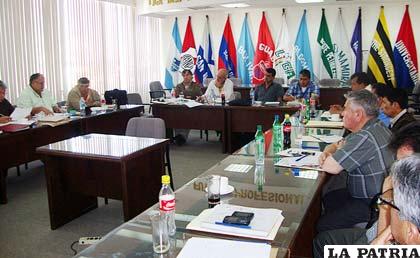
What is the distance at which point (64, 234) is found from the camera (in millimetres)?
3402

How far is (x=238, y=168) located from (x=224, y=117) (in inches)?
146

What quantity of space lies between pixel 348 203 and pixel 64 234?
2.28 m

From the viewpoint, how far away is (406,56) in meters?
8.55

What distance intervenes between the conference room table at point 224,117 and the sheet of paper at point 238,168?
3.25 m

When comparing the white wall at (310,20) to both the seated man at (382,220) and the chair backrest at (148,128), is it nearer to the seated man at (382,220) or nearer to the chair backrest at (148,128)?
the chair backrest at (148,128)

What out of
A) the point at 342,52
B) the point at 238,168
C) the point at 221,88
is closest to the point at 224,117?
the point at 221,88

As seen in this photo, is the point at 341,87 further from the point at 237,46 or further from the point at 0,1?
the point at 0,1

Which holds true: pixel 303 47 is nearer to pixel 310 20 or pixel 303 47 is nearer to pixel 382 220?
pixel 310 20

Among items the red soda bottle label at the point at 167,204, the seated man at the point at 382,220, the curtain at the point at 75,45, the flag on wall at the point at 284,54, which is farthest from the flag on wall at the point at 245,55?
the red soda bottle label at the point at 167,204

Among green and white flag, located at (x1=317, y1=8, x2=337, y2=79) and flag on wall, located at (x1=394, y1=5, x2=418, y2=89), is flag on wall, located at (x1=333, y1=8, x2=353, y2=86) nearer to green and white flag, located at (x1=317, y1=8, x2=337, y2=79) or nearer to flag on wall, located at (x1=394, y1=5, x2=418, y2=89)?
green and white flag, located at (x1=317, y1=8, x2=337, y2=79)

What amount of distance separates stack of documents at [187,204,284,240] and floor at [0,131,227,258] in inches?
61.6

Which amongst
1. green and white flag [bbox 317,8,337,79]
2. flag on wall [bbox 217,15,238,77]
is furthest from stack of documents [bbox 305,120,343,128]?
flag on wall [bbox 217,15,238,77]

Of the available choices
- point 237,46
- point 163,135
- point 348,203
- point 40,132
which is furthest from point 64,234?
Result: point 237,46

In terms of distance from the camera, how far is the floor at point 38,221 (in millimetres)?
3168
